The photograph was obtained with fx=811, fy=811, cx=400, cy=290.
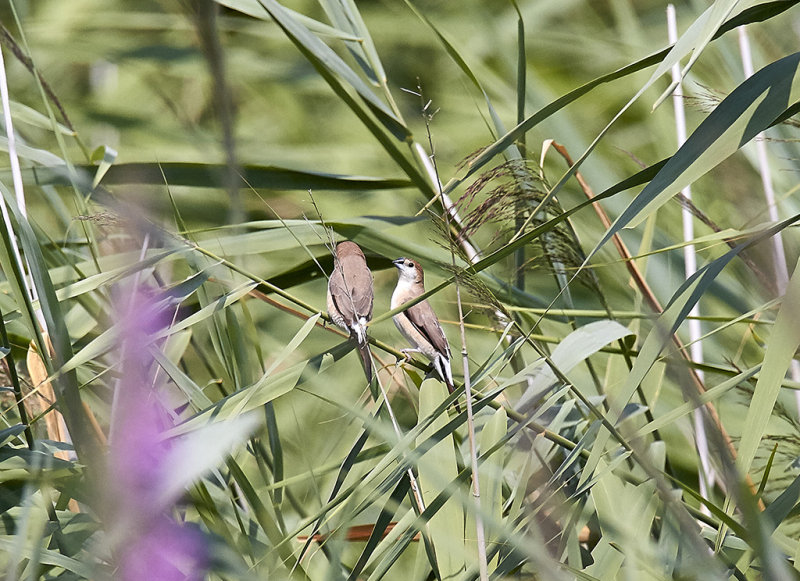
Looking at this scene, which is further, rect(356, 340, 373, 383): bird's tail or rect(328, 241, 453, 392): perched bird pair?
rect(328, 241, 453, 392): perched bird pair

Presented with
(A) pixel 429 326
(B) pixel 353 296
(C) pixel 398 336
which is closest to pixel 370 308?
(B) pixel 353 296

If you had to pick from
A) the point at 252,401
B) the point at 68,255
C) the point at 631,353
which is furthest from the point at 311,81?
the point at 252,401

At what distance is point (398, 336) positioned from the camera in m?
2.57

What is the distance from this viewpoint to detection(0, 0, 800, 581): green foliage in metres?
0.85

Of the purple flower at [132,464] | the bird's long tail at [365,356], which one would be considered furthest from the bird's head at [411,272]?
the purple flower at [132,464]

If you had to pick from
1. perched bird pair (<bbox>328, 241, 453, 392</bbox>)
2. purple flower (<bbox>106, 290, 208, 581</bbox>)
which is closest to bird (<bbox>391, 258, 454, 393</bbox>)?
perched bird pair (<bbox>328, 241, 453, 392</bbox>)

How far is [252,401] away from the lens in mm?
1111

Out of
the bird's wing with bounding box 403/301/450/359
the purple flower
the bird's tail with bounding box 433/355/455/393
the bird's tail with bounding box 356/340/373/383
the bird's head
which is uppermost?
the purple flower

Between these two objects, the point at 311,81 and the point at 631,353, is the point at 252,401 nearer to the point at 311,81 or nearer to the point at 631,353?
the point at 631,353

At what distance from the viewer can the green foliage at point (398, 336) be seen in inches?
33.3

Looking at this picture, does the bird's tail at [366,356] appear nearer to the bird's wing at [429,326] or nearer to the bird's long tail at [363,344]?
the bird's long tail at [363,344]

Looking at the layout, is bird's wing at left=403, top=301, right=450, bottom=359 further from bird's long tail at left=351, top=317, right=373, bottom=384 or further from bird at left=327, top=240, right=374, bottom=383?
bird's long tail at left=351, top=317, right=373, bottom=384

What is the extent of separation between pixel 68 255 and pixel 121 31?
2.19 meters

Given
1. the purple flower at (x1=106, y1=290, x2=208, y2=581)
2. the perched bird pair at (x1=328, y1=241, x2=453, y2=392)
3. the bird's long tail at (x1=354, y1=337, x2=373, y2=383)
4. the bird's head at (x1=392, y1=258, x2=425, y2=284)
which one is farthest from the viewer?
the bird's head at (x1=392, y1=258, x2=425, y2=284)
